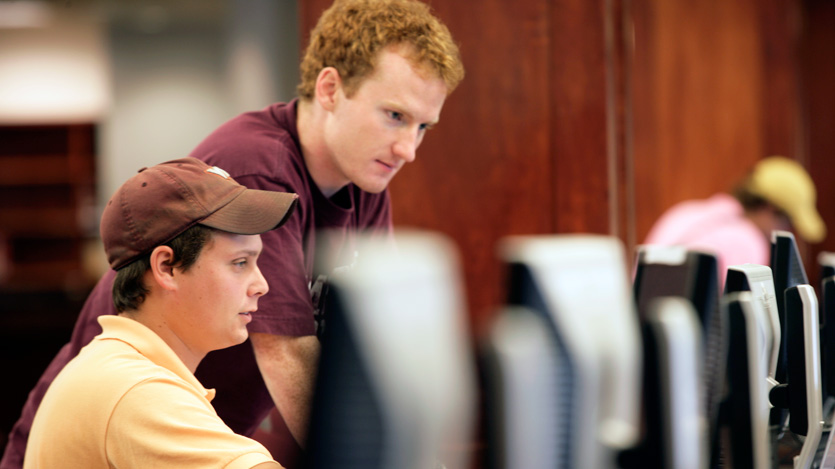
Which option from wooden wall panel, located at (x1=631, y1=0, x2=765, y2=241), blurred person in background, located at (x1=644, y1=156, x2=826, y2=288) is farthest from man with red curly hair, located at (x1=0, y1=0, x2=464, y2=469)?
wooden wall panel, located at (x1=631, y1=0, x2=765, y2=241)

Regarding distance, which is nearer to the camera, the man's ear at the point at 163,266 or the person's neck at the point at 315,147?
the man's ear at the point at 163,266

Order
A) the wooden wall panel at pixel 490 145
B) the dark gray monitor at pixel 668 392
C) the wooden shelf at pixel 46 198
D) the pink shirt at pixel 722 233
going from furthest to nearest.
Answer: the wooden shelf at pixel 46 198 < the wooden wall panel at pixel 490 145 < the pink shirt at pixel 722 233 < the dark gray monitor at pixel 668 392

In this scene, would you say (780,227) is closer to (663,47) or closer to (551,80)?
(551,80)

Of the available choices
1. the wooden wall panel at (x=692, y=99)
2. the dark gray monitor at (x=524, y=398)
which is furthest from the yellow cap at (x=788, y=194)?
the dark gray monitor at (x=524, y=398)

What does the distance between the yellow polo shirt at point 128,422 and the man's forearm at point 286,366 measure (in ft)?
0.48

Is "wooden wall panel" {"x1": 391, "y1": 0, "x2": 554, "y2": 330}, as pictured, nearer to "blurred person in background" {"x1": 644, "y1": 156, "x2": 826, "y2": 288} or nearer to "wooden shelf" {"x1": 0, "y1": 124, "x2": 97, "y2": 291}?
"blurred person in background" {"x1": 644, "y1": 156, "x2": 826, "y2": 288}

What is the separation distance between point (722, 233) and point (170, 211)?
2071mm

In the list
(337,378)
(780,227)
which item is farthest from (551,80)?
(337,378)

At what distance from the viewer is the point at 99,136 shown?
7.16 metres

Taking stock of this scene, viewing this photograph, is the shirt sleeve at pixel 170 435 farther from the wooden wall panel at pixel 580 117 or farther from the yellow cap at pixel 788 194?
the yellow cap at pixel 788 194

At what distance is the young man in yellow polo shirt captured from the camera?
1000 millimetres

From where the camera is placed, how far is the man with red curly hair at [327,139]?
1.32 m

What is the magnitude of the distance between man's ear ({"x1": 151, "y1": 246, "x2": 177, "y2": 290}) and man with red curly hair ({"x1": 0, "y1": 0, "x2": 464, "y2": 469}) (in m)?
0.16

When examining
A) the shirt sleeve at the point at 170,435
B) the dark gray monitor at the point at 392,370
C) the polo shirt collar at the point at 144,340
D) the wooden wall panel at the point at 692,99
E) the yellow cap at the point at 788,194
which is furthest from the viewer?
the wooden wall panel at the point at 692,99
